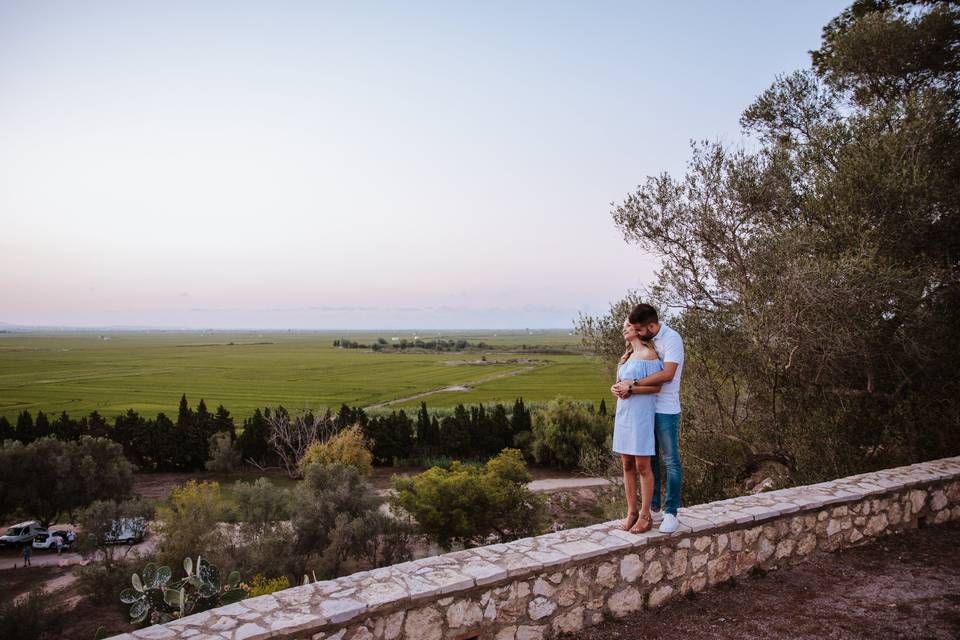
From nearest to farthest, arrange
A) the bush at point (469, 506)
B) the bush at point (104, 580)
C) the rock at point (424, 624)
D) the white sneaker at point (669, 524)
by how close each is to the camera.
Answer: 1. the rock at point (424, 624)
2. the white sneaker at point (669, 524)
3. the bush at point (104, 580)
4. the bush at point (469, 506)

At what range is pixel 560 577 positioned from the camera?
13.9 ft

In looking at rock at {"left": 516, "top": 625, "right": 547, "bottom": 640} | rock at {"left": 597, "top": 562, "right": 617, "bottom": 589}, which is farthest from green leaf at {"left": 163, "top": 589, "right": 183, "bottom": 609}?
rock at {"left": 597, "top": 562, "right": 617, "bottom": 589}

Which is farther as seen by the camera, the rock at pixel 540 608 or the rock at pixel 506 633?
the rock at pixel 540 608

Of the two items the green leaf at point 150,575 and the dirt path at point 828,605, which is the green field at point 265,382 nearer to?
the green leaf at point 150,575

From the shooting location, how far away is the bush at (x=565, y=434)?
1522 inches

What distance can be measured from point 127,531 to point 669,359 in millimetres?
27050

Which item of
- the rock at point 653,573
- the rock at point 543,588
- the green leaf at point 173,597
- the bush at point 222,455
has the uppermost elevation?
the rock at point 543,588

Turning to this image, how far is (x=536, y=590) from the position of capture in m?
4.14

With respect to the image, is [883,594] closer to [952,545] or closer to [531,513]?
[952,545]

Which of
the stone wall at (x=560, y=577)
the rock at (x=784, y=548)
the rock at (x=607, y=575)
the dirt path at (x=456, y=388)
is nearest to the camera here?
the stone wall at (x=560, y=577)

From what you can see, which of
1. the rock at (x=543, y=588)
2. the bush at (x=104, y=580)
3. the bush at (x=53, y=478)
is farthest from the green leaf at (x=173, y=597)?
the bush at (x=53, y=478)

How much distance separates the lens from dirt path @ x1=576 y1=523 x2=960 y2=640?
13.6ft

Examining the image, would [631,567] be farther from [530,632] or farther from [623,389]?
[623,389]

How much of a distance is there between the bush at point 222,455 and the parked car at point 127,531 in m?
12.3
